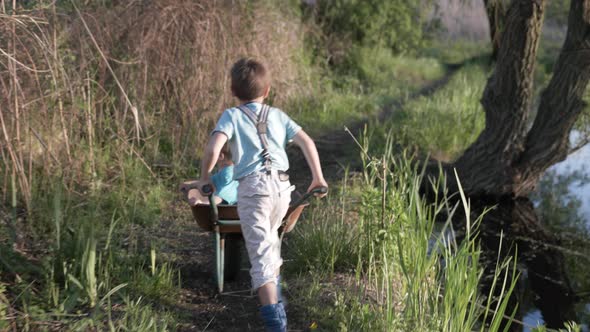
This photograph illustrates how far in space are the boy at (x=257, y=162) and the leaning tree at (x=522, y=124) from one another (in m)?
3.46

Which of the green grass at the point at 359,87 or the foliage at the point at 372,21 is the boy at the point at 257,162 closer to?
the green grass at the point at 359,87

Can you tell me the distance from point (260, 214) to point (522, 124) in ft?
15.3

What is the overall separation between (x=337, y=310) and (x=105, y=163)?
281 centimetres

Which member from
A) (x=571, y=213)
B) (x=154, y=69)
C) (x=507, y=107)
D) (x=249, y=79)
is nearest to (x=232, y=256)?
(x=249, y=79)

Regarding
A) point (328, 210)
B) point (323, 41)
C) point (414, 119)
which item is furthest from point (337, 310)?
point (323, 41)

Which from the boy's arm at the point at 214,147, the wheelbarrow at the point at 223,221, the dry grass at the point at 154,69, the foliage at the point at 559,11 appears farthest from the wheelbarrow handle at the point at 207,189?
the foliage at the point at 559,11

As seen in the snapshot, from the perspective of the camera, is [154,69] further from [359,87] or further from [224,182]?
[359,87]

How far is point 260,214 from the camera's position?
3.52m

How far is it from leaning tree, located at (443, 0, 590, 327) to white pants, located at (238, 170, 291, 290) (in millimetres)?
3473

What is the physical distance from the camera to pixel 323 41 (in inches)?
550

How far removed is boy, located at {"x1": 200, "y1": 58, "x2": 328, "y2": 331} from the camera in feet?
11.5

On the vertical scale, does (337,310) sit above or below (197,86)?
below

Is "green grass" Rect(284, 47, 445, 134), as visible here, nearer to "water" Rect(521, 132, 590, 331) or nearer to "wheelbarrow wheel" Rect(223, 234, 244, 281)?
"water" Rect(521, 132, 590, 331)

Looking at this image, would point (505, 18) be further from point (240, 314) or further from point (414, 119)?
point (240, 314)
